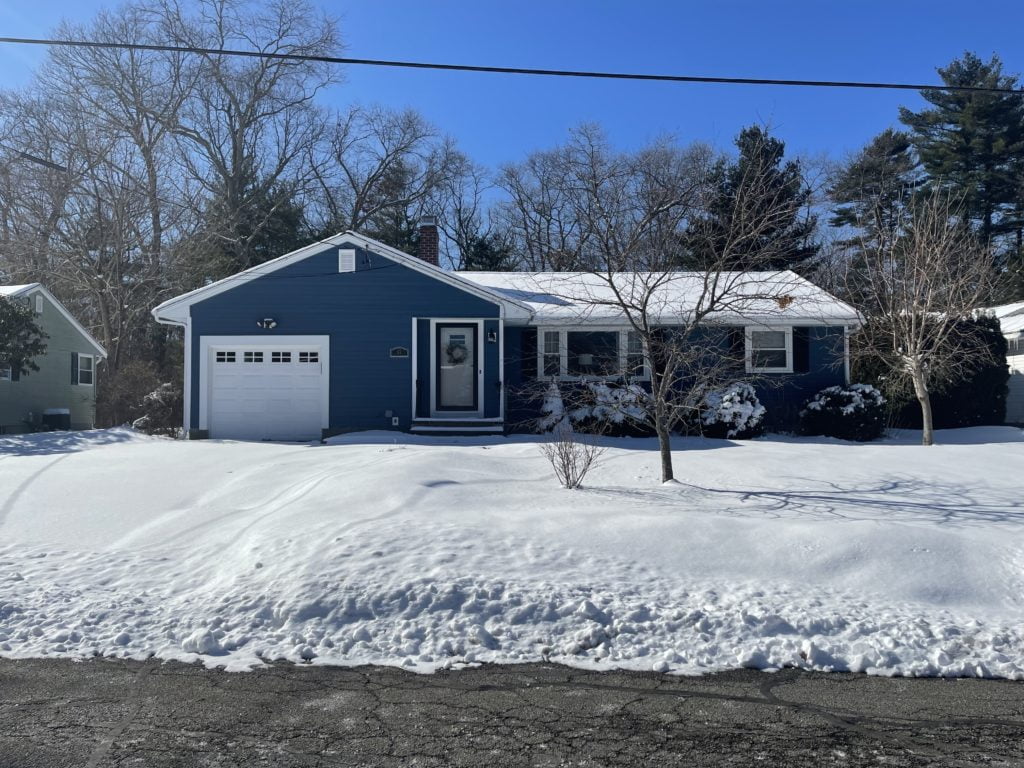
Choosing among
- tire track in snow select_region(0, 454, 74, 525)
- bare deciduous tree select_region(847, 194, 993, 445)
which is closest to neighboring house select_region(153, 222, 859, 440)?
bare deciduous tree select_region(847, 194, 993, 445)

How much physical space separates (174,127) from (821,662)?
1354 inches

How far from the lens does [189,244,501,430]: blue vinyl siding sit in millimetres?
17734

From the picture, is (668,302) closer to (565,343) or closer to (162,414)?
(565,343)

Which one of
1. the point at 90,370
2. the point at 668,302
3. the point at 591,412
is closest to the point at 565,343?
the point at 668,302

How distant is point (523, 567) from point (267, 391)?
12272 mm

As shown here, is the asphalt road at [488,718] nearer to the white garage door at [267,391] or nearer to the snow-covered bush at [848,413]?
the white garage door at [267,391]

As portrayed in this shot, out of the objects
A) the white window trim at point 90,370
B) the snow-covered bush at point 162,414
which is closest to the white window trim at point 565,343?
the snow-covered bush at point 162,414

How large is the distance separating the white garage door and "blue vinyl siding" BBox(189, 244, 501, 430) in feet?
1.04

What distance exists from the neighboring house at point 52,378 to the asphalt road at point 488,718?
21.4m

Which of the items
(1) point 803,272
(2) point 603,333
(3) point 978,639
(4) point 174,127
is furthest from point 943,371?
(4) point 174,127

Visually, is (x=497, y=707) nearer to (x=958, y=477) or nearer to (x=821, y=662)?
(x=821, y=662)

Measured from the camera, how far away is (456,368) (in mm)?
18266

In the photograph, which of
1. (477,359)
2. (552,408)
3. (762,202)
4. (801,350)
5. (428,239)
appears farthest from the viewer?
(428,239)

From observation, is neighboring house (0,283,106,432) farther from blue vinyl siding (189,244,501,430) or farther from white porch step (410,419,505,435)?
white porch step (410,419,505,435)
